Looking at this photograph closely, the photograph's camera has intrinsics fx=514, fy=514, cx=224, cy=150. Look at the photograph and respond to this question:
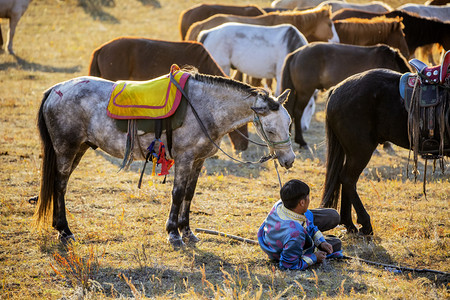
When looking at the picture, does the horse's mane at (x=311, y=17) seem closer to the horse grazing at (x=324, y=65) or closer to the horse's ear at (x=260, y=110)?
the horse grazing at (x=324, y=65)

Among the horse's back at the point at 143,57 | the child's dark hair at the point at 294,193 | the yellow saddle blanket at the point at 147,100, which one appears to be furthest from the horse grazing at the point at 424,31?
the child's dark hair at the point at 294,193

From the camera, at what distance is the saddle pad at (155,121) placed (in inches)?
195

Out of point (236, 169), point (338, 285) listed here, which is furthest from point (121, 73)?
point (338, 285)

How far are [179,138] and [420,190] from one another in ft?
12.6

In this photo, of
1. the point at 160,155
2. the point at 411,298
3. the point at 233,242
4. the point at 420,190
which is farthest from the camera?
the point at 420,190

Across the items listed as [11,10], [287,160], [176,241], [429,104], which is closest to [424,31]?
[429,104]

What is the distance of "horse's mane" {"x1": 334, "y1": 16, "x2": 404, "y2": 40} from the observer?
11195mm

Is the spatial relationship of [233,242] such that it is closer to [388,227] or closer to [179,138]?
[179,138]

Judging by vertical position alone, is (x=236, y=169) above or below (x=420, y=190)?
below

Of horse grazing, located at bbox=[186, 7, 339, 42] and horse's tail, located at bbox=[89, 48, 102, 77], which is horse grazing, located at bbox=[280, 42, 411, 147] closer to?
horse grazing, located at bbox=[186, 7, 339, 42]

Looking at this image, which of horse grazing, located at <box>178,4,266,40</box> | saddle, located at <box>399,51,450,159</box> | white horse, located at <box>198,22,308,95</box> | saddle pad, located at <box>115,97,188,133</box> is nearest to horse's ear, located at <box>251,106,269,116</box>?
saddle pad, located at <box>115,97,188,133</box>

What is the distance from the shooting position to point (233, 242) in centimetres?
531

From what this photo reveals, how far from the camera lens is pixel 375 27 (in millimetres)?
11422

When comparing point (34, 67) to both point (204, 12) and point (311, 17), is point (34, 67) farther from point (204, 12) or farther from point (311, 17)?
point (311, 17)
